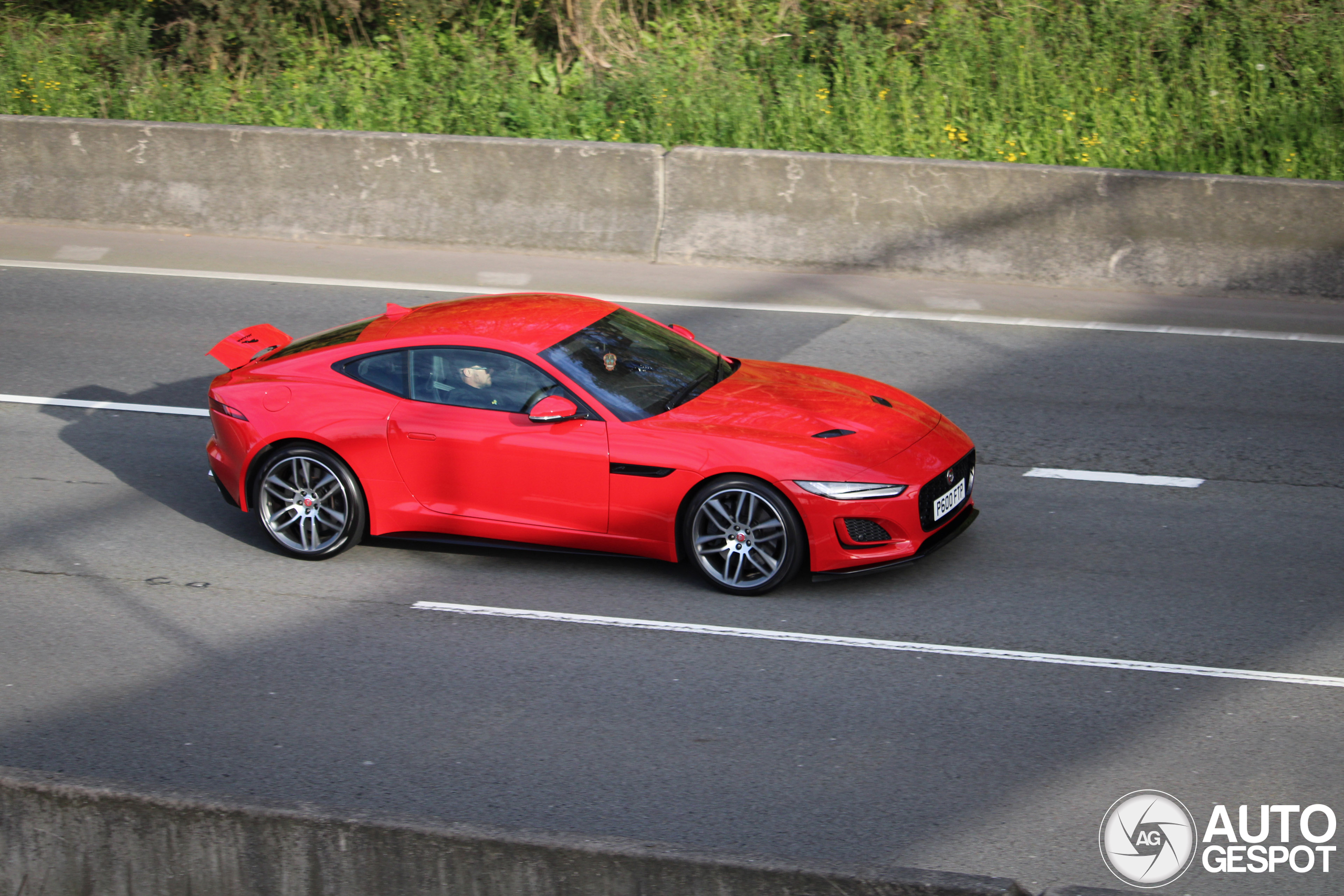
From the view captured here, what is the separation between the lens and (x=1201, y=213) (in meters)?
12.9

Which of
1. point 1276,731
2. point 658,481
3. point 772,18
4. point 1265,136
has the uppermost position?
point 772,18

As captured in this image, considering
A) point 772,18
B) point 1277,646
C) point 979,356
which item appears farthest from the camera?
point 772,18

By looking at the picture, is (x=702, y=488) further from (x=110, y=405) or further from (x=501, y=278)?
(x=501, y=278)

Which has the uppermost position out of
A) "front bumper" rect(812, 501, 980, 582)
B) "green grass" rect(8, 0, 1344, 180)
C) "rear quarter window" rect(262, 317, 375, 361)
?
"green grass" rect(8, 0, 1344, 180)

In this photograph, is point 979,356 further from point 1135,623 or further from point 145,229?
point 145,229

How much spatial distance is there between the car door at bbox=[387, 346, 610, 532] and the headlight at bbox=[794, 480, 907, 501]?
1.10 metres

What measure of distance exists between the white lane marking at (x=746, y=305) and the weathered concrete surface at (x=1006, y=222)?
116 centimetres

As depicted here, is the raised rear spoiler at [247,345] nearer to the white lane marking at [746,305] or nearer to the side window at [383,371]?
the side window at [383,371]

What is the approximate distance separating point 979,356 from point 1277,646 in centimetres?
490

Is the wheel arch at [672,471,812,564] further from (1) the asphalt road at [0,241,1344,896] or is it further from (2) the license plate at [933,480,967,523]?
(2) the license plate at [933,480,967,523]

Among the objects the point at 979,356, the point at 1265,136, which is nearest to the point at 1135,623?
the point at 979,356

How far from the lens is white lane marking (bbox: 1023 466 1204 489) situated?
8.88 m

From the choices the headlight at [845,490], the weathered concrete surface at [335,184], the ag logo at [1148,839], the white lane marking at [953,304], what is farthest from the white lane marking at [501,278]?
the ag logo at [1148,839]

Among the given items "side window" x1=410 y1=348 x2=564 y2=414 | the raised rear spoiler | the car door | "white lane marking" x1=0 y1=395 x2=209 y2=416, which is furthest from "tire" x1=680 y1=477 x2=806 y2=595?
"white lane marking" x1=0 y1=395 x2=209 y2=416
